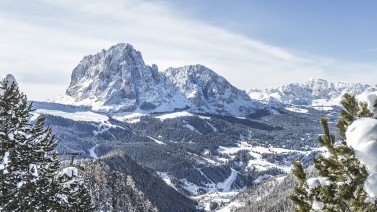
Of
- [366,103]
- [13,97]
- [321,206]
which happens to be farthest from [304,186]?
[13,97]

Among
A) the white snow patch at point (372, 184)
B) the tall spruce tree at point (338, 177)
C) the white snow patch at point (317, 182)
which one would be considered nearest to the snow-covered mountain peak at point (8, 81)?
the tall spruce tree at point (338, 177)

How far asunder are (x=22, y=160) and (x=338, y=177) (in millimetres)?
17405

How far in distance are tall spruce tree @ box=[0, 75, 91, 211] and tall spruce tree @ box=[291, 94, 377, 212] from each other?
1531cm

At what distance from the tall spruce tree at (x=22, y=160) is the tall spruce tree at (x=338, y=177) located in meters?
15.3

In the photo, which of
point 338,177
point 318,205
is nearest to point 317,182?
point 318,205

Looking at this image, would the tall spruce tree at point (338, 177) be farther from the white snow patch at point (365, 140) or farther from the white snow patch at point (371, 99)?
the white snow patch at point (365, 140)

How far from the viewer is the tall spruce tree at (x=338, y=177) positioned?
10445 millimetres

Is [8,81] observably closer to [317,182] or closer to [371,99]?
[317,182]

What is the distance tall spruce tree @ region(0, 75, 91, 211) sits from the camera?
22609mm

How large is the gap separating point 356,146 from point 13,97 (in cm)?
2004

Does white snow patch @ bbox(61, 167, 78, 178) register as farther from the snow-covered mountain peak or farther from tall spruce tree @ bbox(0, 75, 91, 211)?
the snow-covered mountain peak

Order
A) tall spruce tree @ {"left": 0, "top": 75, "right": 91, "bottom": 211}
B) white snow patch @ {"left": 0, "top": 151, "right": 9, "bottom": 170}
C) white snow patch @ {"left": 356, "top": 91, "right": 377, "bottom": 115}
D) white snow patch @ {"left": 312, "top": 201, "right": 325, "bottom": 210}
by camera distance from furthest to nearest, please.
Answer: tall spruce tree @ {"left": 0, "top": 75, "right": 91, "bottom": 211} → white snow patch @ {"left": 0, "top": 151, "right": 9, "bottom": 170} → white snow patch @ {"left": 312, "top": 201, "right": 325, "bottom": 210} → white snow patch @ {"left": 356, "top": 91, "right": 377, "bottom": 115}

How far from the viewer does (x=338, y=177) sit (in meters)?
10.8

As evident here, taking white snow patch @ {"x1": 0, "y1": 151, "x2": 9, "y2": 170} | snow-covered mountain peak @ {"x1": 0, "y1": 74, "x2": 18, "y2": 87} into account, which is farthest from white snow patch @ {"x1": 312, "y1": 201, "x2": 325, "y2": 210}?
snow-covered mountain peak @ {"x1": 0, "y1": 74, "x2": 18, "y2": 87}
